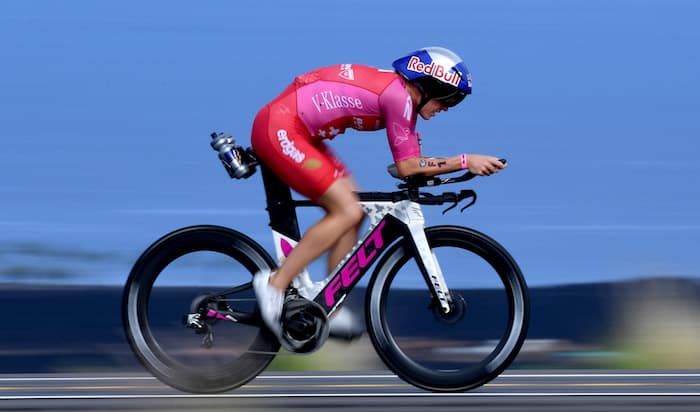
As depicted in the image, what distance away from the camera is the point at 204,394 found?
27.0 feet

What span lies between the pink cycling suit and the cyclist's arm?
44 mm

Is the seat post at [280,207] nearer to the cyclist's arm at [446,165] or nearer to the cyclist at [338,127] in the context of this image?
the cyclist at [338,127]

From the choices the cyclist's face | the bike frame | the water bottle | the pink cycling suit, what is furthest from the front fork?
the water bottle

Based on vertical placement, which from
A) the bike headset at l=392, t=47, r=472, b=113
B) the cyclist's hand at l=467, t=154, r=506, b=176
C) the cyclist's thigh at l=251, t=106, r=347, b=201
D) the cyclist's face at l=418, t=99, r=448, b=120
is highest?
the bike headset at l=392, t=47, r=472, b=113

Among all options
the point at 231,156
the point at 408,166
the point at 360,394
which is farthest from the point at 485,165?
the point at 360,394

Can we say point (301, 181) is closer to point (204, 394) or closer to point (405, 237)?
point (405, 237)

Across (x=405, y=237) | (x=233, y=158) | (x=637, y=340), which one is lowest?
(x=637, y=340)

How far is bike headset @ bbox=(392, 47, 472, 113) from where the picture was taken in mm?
7785

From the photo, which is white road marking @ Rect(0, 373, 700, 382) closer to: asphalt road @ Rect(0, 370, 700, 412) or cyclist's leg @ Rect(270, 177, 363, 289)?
asphalt road @ Rect(0, 370, 700, 412)

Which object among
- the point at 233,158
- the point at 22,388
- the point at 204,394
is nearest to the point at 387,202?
the point at 233,158

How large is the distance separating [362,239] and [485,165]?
79cm

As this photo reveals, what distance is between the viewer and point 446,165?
7824mm

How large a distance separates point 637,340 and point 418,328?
7.18 m

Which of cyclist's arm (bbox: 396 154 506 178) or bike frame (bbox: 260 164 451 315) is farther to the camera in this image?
bike frame (bbox: 260 164 451 315)
